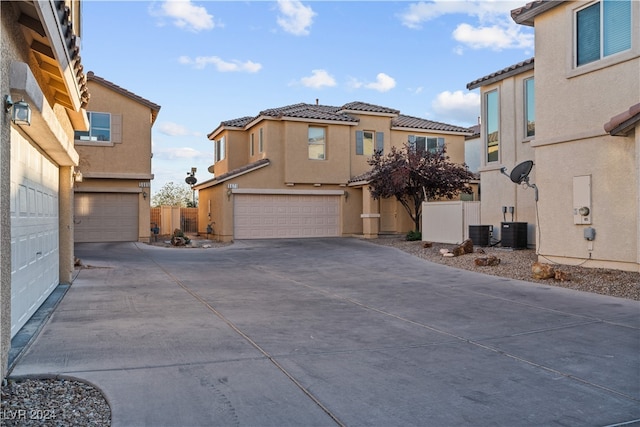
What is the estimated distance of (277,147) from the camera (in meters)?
26.1

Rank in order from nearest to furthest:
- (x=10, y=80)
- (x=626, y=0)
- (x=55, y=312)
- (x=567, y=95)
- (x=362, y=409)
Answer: (x=362, y=409) < (x=10, y=80) < (x=55, y=312) < (x=626, y=0) < (x=567, y=95)

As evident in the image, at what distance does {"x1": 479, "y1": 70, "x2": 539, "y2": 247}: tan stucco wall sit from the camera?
664 inches

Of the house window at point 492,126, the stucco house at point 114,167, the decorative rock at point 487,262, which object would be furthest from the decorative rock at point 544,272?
the stucco house at point 114,167

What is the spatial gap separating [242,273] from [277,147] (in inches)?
521

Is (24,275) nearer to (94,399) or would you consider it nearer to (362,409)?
(94,399)

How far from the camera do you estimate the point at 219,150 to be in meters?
31.6

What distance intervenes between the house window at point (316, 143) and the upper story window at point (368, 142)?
6.43ft

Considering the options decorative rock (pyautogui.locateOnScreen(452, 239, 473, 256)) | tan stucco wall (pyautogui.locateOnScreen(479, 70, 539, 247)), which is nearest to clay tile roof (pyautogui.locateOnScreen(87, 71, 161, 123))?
tan stucco wall (pyautogui.locateOnScreen(479, 70, 539, 247))

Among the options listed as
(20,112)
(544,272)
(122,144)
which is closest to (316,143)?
(122,144)

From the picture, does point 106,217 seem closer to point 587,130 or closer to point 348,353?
point 587,130

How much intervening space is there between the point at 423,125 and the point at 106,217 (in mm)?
16894

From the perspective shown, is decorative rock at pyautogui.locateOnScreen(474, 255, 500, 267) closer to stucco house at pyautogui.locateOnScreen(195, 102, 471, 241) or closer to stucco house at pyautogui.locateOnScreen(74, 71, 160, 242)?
stucco house at pyautogui.locateOnScreen(195, 102, 471, 241)

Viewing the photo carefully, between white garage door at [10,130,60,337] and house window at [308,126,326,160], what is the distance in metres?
17.1

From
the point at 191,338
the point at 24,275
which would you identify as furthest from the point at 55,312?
the point at 191,338
